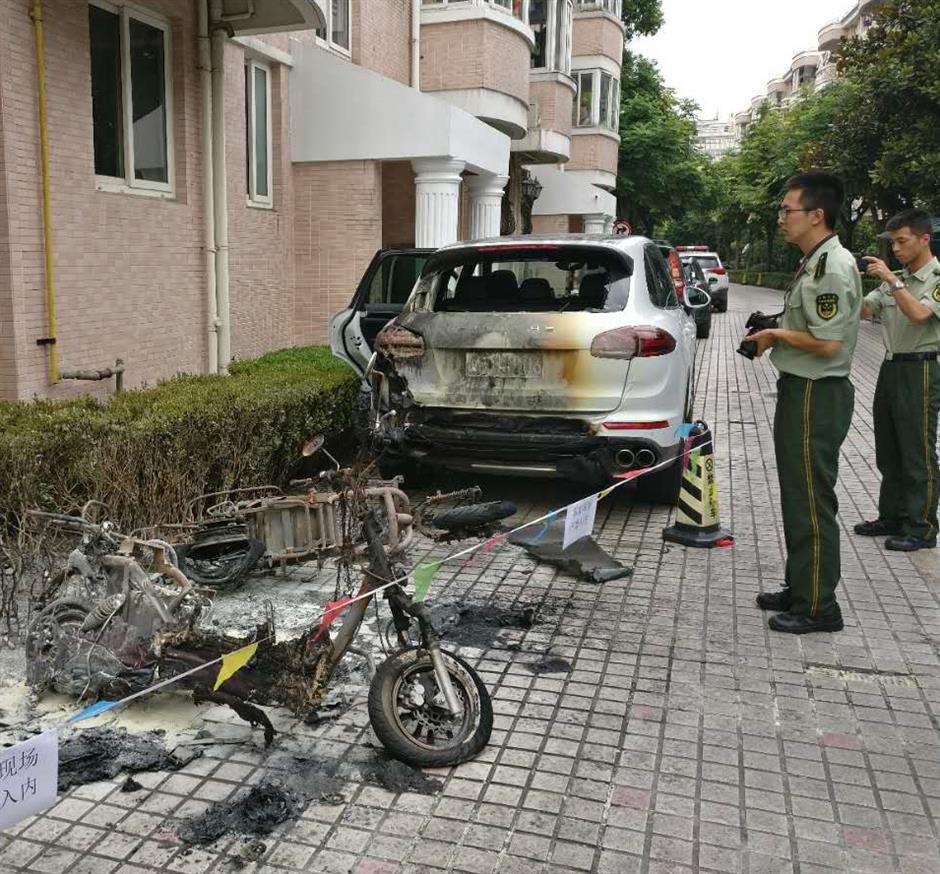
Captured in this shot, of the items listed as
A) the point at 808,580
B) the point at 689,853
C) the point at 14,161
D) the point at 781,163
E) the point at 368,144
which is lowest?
the point at 689,853

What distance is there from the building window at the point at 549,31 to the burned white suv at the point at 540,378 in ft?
54.2

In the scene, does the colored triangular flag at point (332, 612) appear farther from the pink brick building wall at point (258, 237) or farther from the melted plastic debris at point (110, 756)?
the pink brick building wall at point (258, 237)

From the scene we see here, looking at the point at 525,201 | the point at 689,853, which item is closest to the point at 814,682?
the point at 689,853

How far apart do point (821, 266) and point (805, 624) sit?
5.62ft

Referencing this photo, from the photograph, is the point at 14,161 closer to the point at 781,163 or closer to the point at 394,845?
the point at 394,845

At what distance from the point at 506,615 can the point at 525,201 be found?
19778mm

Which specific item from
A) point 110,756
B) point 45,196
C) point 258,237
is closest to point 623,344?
point 110,756

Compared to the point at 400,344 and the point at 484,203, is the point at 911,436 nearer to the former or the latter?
the point at 400,344

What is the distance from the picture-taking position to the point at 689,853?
295 cm

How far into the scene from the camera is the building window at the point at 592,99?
89.2ft

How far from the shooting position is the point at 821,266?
453 centimetres

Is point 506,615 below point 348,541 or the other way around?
below

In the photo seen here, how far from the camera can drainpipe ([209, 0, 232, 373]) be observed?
934cm

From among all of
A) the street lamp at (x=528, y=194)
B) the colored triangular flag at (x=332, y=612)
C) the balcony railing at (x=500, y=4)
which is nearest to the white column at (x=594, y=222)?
the street lamp at (x=528, y=194)
